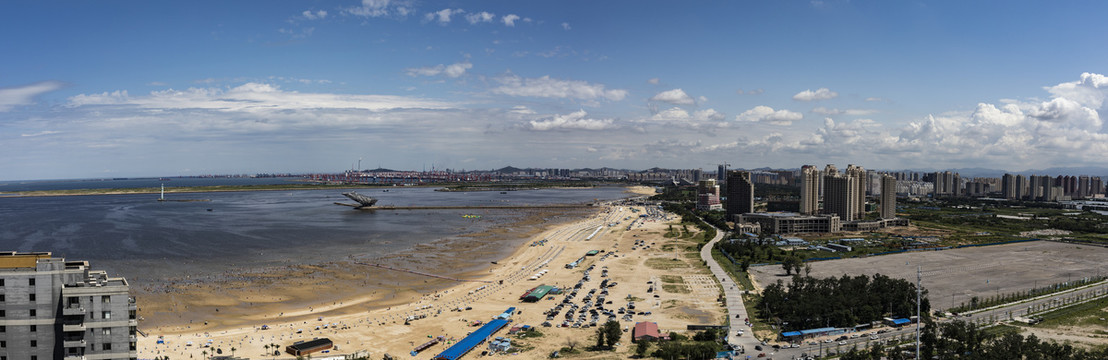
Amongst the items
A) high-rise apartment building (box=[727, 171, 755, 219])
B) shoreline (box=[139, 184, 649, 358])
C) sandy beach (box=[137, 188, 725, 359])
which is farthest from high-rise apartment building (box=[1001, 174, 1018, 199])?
shoreline (box=[139, 184, 649, 358])

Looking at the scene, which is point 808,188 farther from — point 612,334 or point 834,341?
point 612,334

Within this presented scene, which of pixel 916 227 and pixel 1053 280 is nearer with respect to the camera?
pixel 1053 280

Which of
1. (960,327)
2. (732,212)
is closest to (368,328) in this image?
(960,327)

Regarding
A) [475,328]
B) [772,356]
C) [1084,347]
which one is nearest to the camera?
[772,356]

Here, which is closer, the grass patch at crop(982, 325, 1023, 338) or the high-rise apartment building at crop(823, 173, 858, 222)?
the grass patch at crop(982, 325, 1023, 338)

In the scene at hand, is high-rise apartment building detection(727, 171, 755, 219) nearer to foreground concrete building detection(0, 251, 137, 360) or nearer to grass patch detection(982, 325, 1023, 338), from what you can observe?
grass patch detection(982, 325, 1023, 338)

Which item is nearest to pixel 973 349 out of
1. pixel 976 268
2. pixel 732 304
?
pixel 732 304

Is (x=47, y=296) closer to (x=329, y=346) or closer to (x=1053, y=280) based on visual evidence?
(x=329, y=346)
